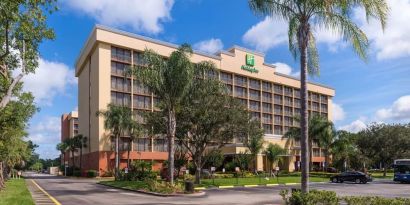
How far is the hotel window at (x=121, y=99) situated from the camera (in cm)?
7619

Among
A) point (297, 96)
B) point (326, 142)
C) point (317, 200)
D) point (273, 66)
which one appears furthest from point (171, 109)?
point (297, 96)

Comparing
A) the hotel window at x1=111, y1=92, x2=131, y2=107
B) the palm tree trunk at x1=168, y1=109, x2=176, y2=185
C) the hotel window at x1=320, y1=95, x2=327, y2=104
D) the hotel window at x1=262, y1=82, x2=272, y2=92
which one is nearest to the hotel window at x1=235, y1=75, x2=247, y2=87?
the hotel window at x1=262, y1=82, x2=272, y2=92

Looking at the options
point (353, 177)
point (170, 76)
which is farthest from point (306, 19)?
point (353, 177)

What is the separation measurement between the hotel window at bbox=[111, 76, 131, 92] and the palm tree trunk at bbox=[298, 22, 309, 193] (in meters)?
60.9

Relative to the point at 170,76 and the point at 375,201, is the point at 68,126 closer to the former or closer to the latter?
the point at 170,76

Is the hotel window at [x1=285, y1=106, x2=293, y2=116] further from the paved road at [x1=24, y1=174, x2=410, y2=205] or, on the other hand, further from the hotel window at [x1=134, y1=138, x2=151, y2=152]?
the paved road at [x1=24, y1=174, x2=410, y2=205]

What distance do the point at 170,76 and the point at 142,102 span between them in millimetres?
46821

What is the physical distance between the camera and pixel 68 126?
151750 mm

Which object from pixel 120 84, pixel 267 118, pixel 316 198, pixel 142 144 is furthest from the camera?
pixel 267 118

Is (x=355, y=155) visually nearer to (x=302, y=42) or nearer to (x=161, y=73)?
(x=161, y=73)

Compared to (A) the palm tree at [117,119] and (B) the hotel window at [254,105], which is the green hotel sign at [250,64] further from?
(A) the palm tree at [117,119]

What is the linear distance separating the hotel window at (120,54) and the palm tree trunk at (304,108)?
60770 millimetres

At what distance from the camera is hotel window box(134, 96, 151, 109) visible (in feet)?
261

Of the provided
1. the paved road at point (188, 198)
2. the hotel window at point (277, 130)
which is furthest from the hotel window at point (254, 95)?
the paved road at point (188, 198)
